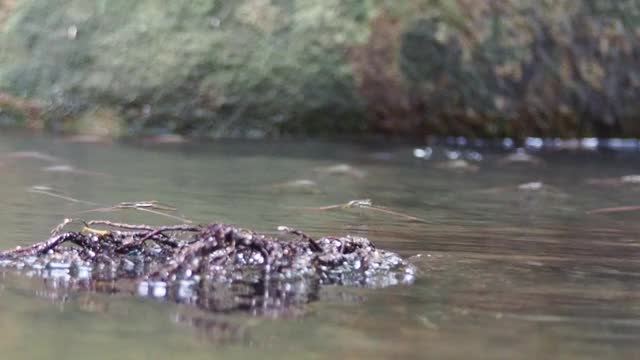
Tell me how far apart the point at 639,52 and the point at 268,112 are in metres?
3.22

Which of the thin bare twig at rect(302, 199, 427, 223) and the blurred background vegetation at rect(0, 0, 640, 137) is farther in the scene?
the blurred background vegetation at rect(0, 0, 640, 137)

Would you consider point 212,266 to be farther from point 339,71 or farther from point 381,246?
point 339,71

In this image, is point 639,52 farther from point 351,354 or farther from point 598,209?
point 351,354

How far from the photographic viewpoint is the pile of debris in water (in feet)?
10.5

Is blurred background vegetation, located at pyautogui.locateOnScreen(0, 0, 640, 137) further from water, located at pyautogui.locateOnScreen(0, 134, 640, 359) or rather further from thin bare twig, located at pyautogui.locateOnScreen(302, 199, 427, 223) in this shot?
thin bare twig, located at pyautogui.locateOnScreen(302, 199, 427, 223)

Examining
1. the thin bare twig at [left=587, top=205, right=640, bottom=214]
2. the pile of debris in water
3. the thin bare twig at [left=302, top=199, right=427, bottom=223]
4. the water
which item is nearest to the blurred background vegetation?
the water

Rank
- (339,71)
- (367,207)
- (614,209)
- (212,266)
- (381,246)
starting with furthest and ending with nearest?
1. (339,71)
2. (614,209)
3. (367,207)
4. (381,246)
5. (212,266)

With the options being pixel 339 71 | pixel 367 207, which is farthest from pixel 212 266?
pixel 339 71

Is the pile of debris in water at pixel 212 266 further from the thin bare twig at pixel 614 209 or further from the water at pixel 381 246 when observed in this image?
the thin bare twig at pixel 614 209

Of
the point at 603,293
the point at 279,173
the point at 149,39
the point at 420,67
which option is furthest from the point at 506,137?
the point at 603,293

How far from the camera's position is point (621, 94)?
416 inches

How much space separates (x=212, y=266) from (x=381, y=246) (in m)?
1.01

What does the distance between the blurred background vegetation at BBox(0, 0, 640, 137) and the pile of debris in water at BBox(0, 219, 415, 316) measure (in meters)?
6.43

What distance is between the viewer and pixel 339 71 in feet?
33.4
